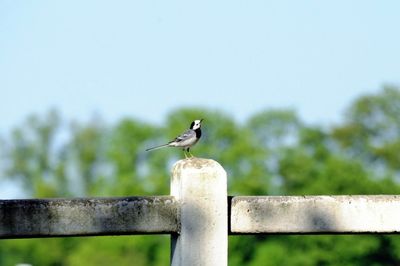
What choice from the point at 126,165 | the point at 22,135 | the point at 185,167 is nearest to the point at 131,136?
the point at 126,165

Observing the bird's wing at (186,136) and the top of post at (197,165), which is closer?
the top of post at (197,165)

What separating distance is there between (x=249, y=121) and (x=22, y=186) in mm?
15305

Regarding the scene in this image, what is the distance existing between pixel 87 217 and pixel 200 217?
2.05 feet

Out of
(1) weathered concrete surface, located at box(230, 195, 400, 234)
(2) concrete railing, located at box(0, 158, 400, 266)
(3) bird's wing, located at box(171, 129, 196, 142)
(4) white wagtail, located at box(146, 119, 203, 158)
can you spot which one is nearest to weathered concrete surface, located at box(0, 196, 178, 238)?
(2) concrete railing, located at box(0, 158, 400, 266)

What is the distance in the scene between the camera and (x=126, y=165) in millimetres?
107312

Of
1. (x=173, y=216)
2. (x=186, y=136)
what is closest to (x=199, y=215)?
(x=173, y=216)

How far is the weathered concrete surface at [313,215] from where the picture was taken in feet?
29.6

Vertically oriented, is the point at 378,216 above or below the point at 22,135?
below

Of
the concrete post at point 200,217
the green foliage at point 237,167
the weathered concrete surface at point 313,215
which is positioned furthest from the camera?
the green foliage at point 237,167

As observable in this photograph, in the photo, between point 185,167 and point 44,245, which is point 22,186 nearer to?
point 44,245

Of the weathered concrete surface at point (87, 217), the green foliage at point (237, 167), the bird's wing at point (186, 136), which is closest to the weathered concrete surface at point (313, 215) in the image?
the weathered concrete surface at point (87, 217)

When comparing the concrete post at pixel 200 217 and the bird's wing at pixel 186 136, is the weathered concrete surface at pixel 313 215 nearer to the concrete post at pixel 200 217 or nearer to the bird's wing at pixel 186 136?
the concrete post at pixel 200 217

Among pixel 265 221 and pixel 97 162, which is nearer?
pixel 265 221

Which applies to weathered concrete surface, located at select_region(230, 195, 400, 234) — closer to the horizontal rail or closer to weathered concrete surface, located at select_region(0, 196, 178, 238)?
the horizontal rail
